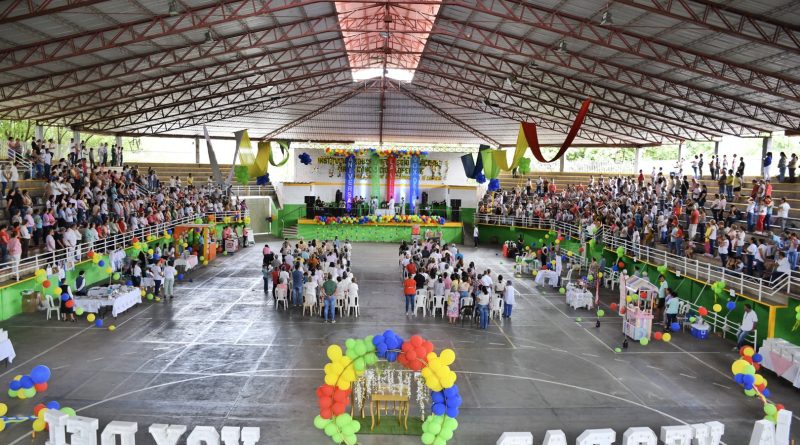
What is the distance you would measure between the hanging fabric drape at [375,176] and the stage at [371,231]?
3.67 meters

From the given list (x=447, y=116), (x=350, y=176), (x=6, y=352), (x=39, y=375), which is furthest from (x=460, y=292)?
(x=447, y=116)

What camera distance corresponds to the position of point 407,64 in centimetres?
2928

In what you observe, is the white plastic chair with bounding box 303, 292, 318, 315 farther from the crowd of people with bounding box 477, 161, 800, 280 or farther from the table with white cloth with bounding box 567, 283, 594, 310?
the crowd of people with bounding box 477, 161, 800, 280

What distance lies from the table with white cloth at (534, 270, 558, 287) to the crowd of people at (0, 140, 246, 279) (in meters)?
15.8

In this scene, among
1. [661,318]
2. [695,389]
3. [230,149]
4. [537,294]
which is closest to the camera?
[695,389]

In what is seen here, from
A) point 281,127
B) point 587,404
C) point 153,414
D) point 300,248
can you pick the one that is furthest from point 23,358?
point 281,127

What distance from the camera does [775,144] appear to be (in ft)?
145

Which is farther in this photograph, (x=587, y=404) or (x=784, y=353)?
(x=784, y=353)

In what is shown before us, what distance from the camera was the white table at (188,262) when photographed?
21469mm

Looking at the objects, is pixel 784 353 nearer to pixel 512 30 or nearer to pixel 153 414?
pixel 153 414

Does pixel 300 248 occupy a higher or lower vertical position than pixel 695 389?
higher

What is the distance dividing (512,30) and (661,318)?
37.8 ft

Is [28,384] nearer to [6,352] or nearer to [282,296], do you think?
[6,352]

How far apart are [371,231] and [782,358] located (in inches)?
967
